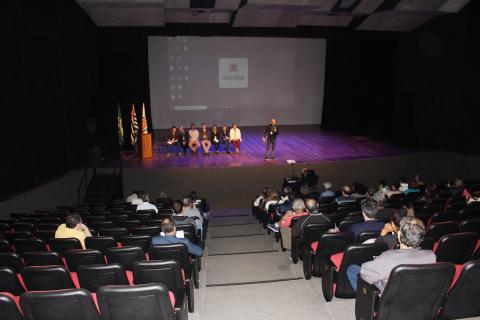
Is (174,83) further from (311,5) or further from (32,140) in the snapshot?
(32,140)

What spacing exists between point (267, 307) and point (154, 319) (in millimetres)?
1596

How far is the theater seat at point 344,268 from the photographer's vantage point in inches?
153

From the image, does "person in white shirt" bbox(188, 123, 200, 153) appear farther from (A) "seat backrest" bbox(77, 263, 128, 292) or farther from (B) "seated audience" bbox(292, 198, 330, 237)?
(A) "seat backrest" bbox(77, 263, 128, 292)

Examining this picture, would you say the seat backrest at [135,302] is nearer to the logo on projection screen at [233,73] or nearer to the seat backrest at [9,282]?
the seat backrest at [9,282]

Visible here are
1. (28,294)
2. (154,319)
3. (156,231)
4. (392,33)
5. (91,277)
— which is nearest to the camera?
(28,294)

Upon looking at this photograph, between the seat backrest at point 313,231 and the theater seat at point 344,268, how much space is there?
78cm

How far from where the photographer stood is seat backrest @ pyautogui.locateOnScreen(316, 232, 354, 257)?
4.54 m

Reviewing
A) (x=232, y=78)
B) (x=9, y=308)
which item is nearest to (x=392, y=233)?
(x=9, y=308)

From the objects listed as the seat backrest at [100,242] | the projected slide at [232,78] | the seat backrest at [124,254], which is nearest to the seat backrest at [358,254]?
the seat backrest at [124,254]

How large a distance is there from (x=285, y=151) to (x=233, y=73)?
521cm

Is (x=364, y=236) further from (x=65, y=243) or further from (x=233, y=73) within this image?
(x=233, y=73)

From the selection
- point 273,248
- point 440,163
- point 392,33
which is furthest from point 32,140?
point 392,33

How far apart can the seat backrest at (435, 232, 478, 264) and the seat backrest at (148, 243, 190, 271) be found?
2.53m

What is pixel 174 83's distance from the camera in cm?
1792
